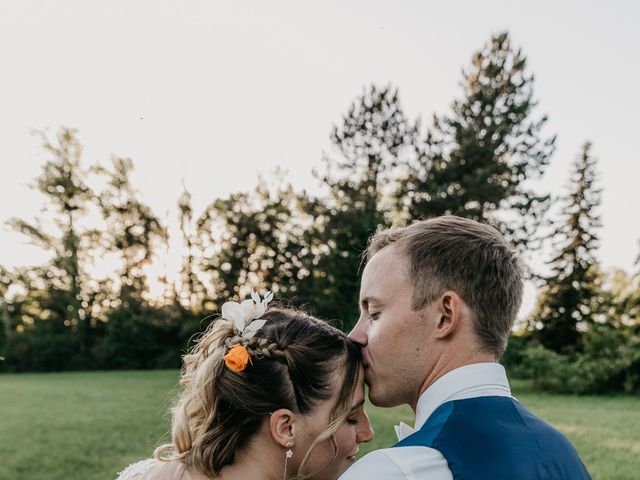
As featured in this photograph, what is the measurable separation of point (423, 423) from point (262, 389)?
2.82ft

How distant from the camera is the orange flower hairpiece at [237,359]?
276 cm

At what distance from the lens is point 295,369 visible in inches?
112

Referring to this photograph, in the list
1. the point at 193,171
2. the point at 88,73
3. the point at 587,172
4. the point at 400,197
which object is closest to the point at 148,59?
the point at 88,73

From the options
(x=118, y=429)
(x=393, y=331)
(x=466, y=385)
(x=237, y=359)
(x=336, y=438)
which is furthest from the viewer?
(x=118, y=429)

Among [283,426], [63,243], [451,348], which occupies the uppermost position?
[63,243]

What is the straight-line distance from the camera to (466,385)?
7.23ft

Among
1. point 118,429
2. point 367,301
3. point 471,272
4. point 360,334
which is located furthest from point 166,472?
point 118,429

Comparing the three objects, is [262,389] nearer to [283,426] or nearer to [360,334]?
[283,426]

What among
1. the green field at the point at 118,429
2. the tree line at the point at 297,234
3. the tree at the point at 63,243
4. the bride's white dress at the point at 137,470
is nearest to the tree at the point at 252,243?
the tree line at the point at 297,234

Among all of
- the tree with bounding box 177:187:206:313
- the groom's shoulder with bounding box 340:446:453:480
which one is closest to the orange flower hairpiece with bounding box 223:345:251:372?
the groom's shoulder with bounding box 340:446:453:480

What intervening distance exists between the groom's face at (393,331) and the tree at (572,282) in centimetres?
3562

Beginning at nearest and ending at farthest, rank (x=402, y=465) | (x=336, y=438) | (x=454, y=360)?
1. (x=402, y=465)
2. (x=454, y=360)
3. (x=336, y=438)

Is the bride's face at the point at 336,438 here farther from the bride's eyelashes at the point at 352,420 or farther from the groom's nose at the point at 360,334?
the groom's nose at the point at 360,334

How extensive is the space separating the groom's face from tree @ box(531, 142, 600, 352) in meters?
35.6
